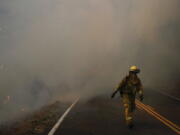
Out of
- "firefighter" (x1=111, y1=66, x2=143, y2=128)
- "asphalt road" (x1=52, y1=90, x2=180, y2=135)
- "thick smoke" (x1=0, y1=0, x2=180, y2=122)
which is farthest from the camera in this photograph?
"thick smoke" (x1=0, y1=0, x2=180, y2=122)

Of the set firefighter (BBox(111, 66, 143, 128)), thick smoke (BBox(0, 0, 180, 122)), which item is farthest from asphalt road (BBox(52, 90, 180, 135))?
thick smoke (BBox(0, 0, 180, 122))

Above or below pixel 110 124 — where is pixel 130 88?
above

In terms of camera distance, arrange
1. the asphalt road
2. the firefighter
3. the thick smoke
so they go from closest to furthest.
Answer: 1. the asphalt road
2. the firefighter
3. the thick smoke

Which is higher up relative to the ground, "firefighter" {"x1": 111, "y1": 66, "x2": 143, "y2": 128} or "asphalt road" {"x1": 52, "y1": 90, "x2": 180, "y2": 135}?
"firefighter" {"x1": 111, "y1": 66, "x2": 143, "y2": 128}

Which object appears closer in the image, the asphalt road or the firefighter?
the asphalt road

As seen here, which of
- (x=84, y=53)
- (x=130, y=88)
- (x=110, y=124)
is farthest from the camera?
(x=84, y=53)

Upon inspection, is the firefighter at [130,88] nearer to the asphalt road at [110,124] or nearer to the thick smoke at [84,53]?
the asphalt road at [110,124]

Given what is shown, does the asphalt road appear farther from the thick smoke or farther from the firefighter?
the thick smoke

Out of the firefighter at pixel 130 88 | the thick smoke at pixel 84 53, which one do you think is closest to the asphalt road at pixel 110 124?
the firefighter at pixel 130 88

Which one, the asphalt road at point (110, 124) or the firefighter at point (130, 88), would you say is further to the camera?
the firefighter at point (130, 88)

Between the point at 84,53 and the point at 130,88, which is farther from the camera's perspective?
the point at 84,53

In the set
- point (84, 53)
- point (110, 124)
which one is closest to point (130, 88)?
point (110, 124)

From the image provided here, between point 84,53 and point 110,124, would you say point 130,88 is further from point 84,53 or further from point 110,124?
point 84,53

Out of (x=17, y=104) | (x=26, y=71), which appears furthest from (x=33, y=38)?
(x=17, y=104)
